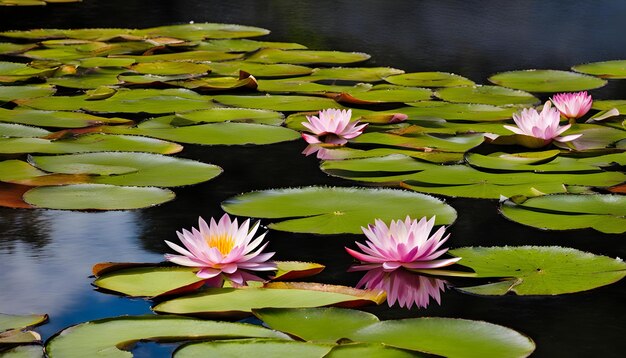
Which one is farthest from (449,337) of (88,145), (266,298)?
(88,145)

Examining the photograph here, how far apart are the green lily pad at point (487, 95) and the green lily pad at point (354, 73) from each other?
349 mm

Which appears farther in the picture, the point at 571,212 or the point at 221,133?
the point at 221,133

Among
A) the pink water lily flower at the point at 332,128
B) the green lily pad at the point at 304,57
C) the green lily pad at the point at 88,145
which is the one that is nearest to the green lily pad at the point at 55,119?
the green lily pad at the point at 88,145

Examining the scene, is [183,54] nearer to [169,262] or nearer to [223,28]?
[223,28]

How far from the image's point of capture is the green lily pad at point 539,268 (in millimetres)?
1555

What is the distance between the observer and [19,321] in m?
1.39

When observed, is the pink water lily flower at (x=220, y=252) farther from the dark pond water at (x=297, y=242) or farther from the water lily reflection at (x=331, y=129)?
the water lily reflection at (x=331, y=129)

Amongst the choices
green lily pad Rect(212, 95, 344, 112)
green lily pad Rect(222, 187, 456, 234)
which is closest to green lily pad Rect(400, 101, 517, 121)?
green lily pad Rect(212, 95, 344, 112)

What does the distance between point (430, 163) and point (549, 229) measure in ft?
1.69

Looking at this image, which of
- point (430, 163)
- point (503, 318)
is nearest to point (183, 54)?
point (430, 163)

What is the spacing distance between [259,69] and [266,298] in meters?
2.33

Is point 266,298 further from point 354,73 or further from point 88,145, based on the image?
point 354,73

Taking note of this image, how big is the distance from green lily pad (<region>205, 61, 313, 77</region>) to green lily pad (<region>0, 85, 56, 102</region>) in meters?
0.66

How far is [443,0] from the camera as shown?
6.26 meters
